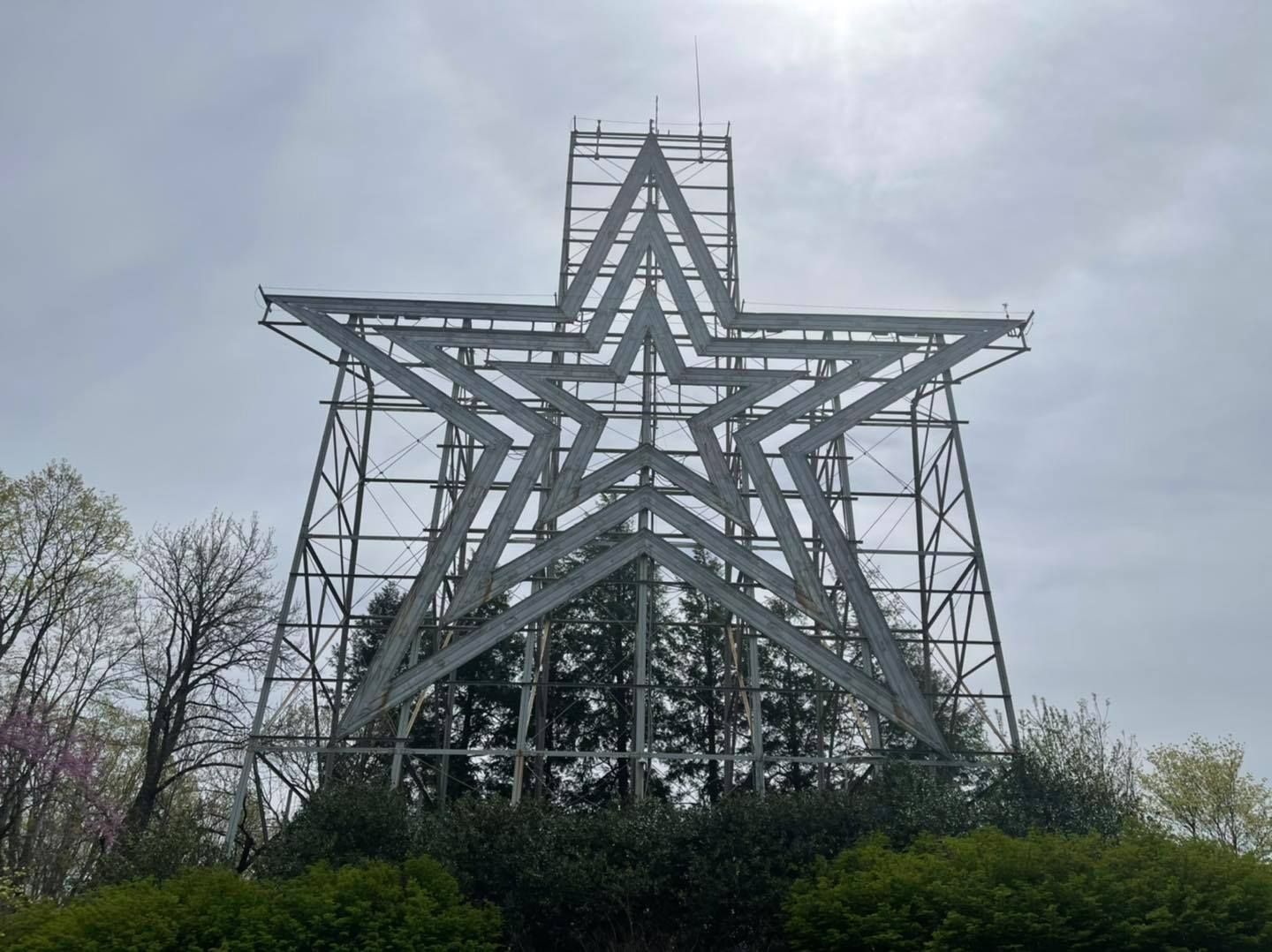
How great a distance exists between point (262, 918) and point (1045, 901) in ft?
26.6

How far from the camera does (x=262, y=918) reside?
11.9 meters

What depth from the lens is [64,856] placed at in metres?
27.1

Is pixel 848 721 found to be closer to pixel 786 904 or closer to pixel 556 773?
pixel 556 773

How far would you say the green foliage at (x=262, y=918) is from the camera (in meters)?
11.6

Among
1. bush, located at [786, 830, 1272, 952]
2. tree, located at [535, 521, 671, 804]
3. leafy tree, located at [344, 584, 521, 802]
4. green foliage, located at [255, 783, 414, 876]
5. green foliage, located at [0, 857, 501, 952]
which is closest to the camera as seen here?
green foliage, located at [0, 857, 501, 952]

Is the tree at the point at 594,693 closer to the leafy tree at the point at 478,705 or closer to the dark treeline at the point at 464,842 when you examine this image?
the leafy tree at the point at 478,705

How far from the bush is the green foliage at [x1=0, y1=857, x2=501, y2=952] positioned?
4023 mm

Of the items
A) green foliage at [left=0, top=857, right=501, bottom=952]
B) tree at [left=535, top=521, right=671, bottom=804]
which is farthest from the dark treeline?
tree at [left=535, top=521, right=671, bottom=804]

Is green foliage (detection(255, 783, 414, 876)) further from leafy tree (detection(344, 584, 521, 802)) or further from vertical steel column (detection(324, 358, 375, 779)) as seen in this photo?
leafy tree (detection(344, 584, 521, 802))

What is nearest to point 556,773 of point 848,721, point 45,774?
point 848,721

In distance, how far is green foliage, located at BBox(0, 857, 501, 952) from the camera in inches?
458

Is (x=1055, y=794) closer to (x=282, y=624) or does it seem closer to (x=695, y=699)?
(x=282, y=624)

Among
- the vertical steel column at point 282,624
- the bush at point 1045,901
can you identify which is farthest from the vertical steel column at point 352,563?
the bush at point 1045,901

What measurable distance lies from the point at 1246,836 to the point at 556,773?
799 inches
